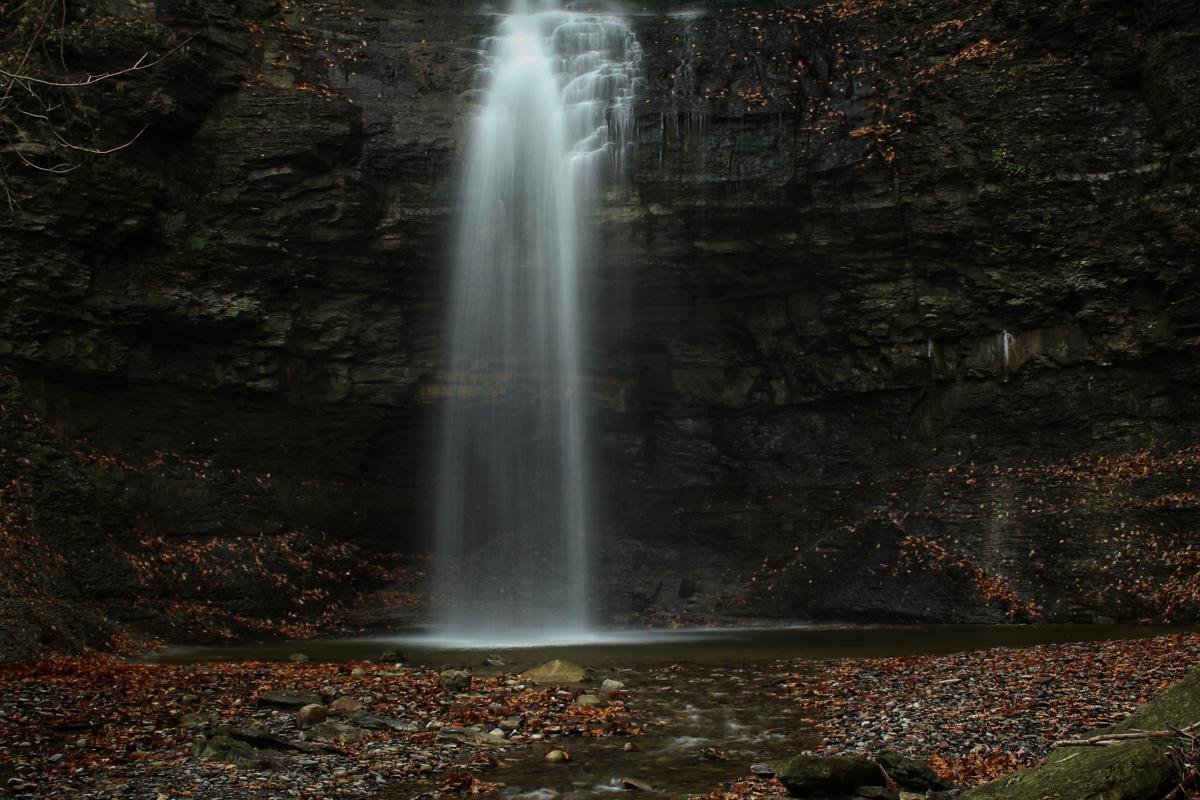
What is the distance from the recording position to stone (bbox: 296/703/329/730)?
27.4ft

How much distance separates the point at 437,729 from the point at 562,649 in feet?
19.3

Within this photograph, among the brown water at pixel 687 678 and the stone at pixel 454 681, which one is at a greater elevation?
the stone at pixel 454 681

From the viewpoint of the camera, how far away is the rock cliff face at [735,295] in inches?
657

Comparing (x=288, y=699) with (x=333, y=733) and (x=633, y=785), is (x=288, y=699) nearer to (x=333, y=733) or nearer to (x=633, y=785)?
(x=333, y=733)

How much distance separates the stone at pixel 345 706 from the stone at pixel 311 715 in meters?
0.16

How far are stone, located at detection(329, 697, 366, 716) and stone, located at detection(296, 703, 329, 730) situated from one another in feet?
0.52

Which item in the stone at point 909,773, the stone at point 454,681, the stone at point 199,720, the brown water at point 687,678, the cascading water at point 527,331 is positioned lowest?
the brown water at point 687,678

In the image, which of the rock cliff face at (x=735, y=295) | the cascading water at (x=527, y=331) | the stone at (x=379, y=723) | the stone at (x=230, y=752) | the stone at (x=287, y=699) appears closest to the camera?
the stone at (x=230, y=752)

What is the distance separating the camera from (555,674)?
35.6 feet

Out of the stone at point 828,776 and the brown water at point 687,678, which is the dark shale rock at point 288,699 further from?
the stone at point 828,776

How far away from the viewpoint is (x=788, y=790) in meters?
6.28

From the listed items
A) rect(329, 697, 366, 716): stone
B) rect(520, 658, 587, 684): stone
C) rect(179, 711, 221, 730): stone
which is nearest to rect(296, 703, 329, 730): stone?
rect(329, 697, 366, 716): stone

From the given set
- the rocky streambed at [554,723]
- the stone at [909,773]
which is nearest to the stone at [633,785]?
the rocky streambed at [554,723]

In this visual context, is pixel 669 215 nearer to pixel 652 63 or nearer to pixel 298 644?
pixel 652 63
